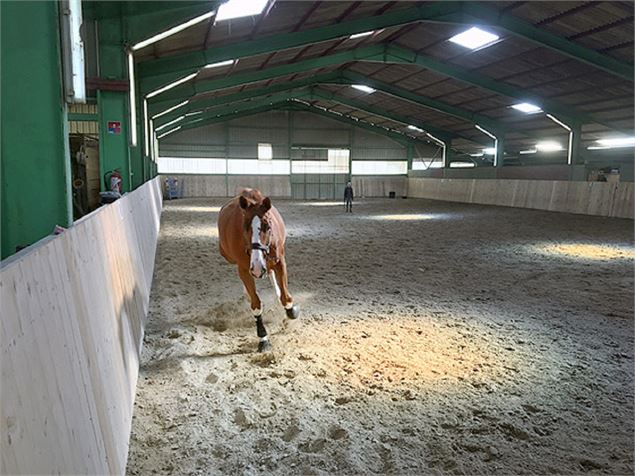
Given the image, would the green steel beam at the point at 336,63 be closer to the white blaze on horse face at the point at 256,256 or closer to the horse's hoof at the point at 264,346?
the white blaze on horse face at the point at 256,256

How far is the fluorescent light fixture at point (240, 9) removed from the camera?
11.9 meters

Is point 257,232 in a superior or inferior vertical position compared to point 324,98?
inferior

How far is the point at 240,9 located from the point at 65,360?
12.5 metres

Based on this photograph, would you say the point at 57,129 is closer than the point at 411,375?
Yes

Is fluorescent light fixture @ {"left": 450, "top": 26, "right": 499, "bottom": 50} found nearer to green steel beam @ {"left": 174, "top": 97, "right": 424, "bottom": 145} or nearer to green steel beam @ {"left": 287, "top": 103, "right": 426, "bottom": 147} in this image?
green steel beam @ {"left": 174, "top": 97, "right": 424, "bottom": 145}

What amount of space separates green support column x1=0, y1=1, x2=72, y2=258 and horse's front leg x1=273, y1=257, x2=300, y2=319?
2.39 m

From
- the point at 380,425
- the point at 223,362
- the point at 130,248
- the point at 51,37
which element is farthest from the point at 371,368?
the point at 51,37

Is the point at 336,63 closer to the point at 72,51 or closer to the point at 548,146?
the point at 72,51

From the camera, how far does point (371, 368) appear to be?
4445 mm

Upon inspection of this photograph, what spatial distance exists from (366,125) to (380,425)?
3918 centimetres

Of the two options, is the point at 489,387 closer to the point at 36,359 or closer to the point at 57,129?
the point at 36,359

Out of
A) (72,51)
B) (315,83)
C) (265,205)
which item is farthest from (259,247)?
(315,83)

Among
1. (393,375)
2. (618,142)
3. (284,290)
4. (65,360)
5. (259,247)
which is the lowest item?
(393,375)

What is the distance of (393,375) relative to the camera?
14.1ft
